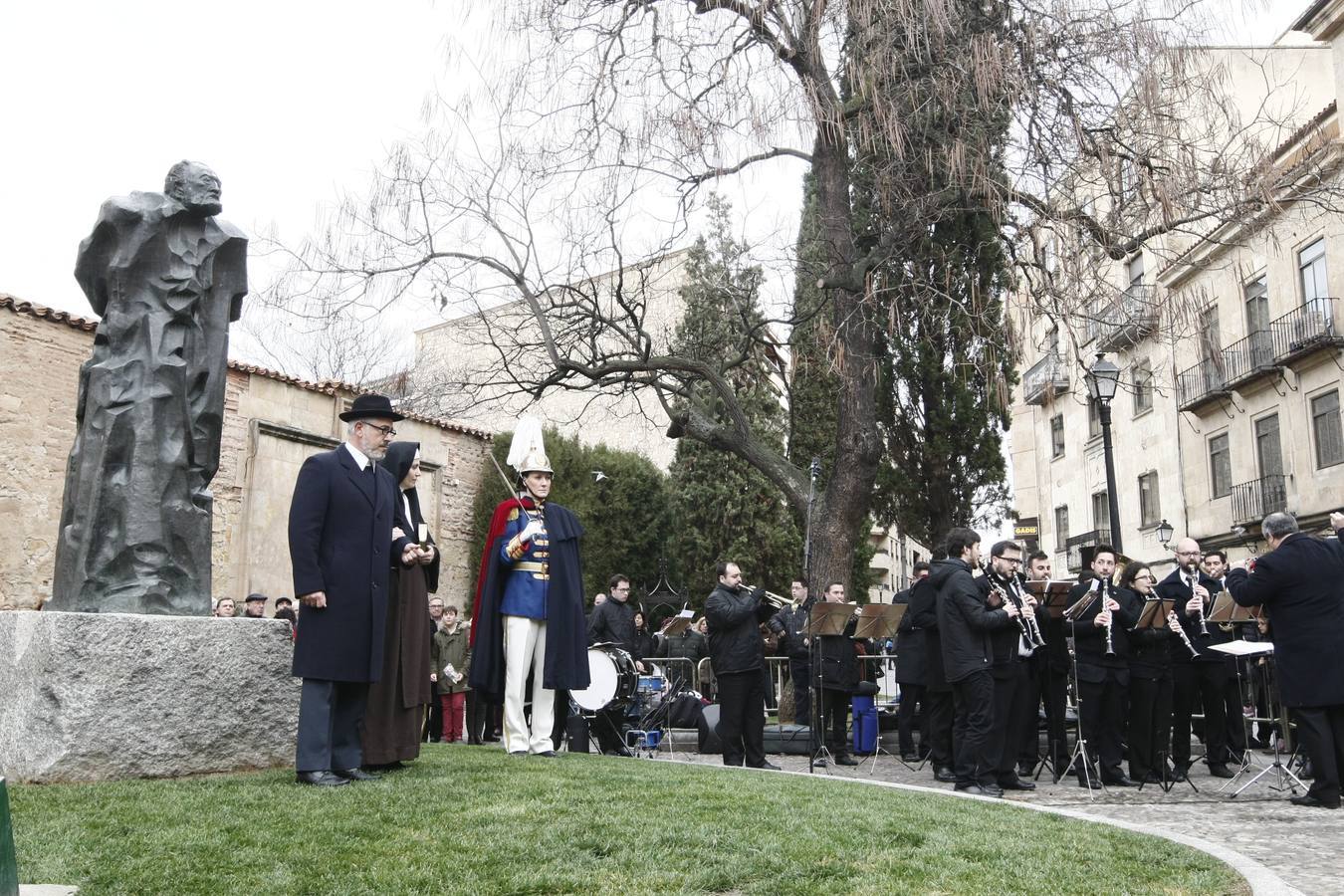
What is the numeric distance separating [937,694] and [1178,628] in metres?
2.41

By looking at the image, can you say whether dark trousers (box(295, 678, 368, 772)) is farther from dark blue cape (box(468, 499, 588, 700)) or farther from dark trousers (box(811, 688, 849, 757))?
dark trousers (box(811, 688, 849, 757))

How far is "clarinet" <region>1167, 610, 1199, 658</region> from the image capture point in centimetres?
1043

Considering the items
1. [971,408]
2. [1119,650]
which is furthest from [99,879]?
[971,408]

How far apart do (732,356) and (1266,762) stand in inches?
331

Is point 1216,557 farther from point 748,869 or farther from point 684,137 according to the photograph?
point 748,869

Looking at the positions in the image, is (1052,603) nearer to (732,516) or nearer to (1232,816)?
(1232,816)

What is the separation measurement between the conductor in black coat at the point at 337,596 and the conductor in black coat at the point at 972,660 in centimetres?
472

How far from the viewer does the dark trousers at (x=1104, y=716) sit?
10469 mm

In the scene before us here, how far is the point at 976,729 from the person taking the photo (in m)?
9.59

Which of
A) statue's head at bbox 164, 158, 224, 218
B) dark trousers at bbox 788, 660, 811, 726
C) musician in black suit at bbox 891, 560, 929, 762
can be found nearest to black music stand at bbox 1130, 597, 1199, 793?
musician in black suit at bbox 891, 560, 929, 762

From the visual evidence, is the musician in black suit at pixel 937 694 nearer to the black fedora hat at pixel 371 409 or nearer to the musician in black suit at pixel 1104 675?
the musician in black suit at pixel 1104 675

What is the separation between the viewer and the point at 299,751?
6.46 m

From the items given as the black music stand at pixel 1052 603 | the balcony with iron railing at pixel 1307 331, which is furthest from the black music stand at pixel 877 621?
the balcony with iron railing at pixel 1307 331

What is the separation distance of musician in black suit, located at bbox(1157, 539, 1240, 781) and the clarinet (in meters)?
0.08
